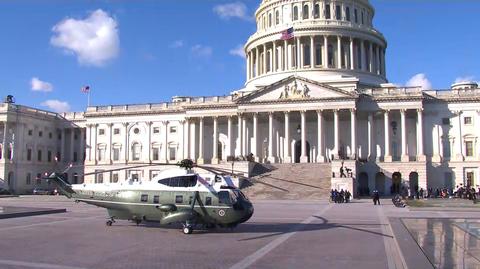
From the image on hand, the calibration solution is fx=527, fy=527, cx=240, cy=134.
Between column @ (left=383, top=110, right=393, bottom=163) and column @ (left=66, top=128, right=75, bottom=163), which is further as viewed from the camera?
column @ (left=66, top=128, right=75, bottom=163)

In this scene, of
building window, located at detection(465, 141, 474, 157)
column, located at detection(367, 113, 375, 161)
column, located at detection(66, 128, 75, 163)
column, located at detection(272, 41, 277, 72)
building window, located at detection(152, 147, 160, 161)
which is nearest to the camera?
building window, located at detection(465, 141, 474, 157)

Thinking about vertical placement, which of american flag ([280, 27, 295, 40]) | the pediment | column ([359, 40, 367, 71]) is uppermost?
american flag ([280, 27, 295, 40])

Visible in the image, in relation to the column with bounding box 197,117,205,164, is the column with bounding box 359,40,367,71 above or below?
above

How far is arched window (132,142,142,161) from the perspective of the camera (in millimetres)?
97125

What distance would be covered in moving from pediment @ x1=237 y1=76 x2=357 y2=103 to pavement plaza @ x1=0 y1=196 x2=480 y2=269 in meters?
47.8

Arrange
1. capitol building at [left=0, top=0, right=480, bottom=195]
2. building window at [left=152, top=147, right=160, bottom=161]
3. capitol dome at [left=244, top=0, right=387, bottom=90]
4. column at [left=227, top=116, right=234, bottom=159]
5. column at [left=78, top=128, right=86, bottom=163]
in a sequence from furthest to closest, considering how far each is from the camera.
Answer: column at [left=78, top=128, right=86, bottom=163] → building window at [left=152, top=147, right=160, bottom=161] → capitol dome at [left=244, top=0, right=387, bottom=90] → column at [left=227, top=116, right=234, bottom=159] → capitol building at [left=0, top=0, right=480, bottom=195]

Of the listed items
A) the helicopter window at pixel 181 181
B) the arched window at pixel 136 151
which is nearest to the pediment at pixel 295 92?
the arched window at pixel 136 151

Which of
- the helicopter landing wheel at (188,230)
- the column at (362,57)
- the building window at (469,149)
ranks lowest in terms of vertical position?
the helicopter landing wheel at (188,230)

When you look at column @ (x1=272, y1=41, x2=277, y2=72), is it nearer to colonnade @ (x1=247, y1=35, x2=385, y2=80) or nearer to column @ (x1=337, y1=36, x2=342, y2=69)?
colonnade @ (x1=247, y1=35, x2=385, y2=80)

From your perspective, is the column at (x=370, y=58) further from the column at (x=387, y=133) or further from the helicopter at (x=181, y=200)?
the helicopter at (x=181, y=200)

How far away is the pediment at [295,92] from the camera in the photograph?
78.8m

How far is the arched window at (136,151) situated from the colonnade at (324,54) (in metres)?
26.8

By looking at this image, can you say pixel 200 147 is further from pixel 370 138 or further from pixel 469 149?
pixel 469 149

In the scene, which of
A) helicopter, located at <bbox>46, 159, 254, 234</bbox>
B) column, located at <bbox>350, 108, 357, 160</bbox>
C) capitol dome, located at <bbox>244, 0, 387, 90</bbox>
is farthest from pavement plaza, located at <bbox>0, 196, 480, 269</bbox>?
capitol dome, located at <bbox>244, 0, 387, 90</bbox>
